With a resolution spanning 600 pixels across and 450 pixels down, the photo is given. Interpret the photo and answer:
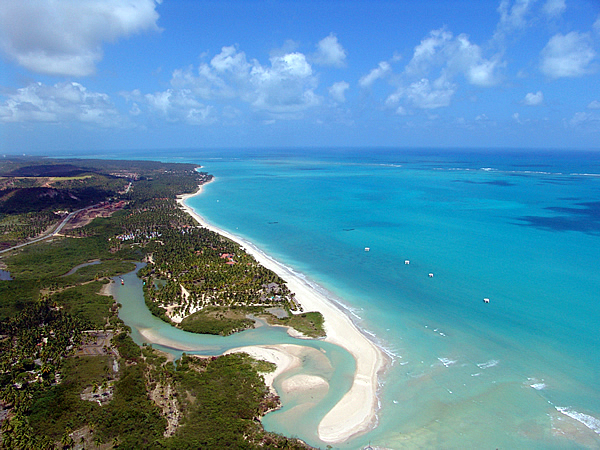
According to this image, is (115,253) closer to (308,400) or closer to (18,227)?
(18,227)

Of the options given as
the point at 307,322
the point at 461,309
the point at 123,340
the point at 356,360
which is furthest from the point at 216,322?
the point at 461,309

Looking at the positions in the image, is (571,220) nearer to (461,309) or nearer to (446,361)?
(461,309)

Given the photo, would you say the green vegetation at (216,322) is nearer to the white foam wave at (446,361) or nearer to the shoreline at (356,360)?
the shoreline at (356,360)

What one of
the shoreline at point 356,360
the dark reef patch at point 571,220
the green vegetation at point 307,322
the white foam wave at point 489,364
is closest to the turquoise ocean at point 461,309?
the white foam wave at point 489,364

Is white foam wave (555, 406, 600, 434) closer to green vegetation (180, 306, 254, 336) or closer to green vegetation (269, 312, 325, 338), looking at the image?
green vegetation (269, 312, 325, 338)

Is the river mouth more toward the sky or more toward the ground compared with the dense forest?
more toward the ground

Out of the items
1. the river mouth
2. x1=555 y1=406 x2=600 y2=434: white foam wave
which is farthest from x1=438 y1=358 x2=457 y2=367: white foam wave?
the river mouth
